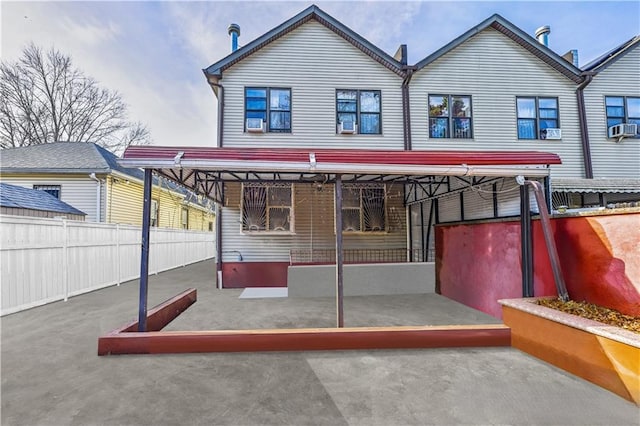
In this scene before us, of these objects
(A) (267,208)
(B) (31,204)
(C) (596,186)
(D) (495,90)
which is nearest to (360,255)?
(A) (267,208)

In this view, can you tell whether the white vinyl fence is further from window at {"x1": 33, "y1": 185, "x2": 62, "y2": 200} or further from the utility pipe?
the utility pipe

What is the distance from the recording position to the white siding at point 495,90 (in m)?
8.34

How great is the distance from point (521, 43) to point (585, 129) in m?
3.22

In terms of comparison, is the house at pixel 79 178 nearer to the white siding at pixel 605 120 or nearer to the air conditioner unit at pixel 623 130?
the white siding at pixel 605 120

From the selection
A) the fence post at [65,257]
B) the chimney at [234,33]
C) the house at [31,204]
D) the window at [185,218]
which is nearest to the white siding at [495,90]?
the chimney at [234,33]

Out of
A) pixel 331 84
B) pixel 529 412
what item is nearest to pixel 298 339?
pixel 529 412

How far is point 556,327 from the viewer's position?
3148 mm

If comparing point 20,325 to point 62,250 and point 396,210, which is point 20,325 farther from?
point 396,210

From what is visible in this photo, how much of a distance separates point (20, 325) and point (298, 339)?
4.61 metres

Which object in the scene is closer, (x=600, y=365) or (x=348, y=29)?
(x=600, y=365)

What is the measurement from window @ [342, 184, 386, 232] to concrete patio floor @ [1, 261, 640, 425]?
4883 millimetres

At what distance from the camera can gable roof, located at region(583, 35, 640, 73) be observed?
859cm

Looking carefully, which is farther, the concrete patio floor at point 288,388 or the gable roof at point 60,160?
the gable roof at point 60,160

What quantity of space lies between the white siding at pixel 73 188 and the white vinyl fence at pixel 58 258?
140 inches
